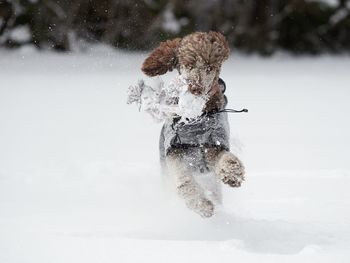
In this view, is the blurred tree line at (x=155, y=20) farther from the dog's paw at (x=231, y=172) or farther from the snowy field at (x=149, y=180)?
the dog's paw at (x=231, y=172)

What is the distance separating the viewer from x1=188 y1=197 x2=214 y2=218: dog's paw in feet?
9.81

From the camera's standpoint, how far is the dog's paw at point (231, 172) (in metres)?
2.91

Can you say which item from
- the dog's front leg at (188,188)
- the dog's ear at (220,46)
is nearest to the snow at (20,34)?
the dog's front leg at (188,188)

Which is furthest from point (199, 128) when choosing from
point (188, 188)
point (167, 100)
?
point (188, 188)

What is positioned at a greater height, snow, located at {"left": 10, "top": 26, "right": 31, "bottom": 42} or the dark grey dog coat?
snow, located at {"left": 10, "top": 26, "right": 31, "bottom": 42}

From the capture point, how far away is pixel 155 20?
9.17 meters

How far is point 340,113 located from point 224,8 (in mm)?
3352

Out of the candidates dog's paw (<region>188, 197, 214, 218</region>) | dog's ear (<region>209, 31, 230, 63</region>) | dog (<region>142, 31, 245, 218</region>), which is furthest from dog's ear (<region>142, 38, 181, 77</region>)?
dog's paw (<region>188, 197, 214, 218</region>)

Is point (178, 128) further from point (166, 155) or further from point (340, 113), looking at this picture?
point (340, 113)

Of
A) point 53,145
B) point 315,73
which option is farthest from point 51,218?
point 315,73

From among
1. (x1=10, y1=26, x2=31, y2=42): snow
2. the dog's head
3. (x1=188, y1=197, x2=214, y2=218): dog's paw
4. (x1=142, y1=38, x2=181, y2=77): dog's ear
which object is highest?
(x1=10, y1=26, x2=31, y2=42): snow

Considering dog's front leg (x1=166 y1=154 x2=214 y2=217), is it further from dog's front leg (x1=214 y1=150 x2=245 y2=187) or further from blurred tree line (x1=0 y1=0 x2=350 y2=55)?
blurred tree line (x1=0 y1=0 x2=350 y2=55)

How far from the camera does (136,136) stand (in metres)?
5.70

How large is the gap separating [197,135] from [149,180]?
1073 millimetres
